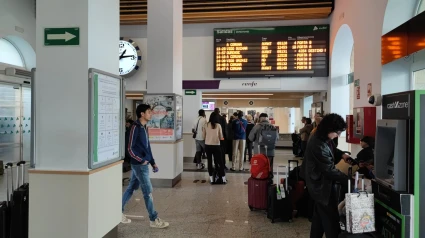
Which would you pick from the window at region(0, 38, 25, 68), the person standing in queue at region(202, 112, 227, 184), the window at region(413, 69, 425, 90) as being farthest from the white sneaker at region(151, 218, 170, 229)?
the window at region(0, 38, 25, 68)

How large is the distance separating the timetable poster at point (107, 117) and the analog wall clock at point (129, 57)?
627 centimetres

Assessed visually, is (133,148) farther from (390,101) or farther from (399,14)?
(399,14)

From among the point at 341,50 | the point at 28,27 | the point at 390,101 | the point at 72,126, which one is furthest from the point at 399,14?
the point at 28,27

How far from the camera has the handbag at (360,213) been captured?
236 centimetres

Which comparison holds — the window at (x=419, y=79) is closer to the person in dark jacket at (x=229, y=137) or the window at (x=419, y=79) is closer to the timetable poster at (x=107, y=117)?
the timetable poster at (x=107, y=117)

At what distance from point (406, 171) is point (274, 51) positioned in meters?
7.09

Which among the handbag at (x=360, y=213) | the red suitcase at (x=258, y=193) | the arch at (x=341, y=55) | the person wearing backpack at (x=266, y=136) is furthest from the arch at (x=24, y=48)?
the handbag at (x=360, y=213)

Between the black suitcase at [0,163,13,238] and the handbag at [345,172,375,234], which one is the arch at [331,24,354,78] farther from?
the black suitcase at [0,163,13,238]

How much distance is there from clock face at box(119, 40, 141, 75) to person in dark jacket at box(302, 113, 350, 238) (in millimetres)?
7669

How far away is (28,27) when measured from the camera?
927cm

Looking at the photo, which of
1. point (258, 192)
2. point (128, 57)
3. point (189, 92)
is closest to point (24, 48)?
point (128, 57)

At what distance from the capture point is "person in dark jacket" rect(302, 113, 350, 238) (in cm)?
283

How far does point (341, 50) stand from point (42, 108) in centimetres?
727

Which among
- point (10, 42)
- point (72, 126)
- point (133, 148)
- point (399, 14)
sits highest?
point (10, 42)
